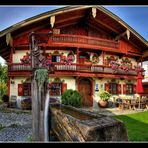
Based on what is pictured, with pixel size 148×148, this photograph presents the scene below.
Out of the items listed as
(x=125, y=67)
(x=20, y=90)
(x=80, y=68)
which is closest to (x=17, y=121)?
(x=20, y=90)

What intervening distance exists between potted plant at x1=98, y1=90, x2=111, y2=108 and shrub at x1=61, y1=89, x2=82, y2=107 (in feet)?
2.00

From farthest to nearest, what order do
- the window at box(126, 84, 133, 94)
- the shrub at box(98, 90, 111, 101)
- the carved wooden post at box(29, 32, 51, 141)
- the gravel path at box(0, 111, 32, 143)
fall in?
the window at box(126, 84, 133, 94) → the shrub at box(98, 90, 111, 101) → the gravel path at box(0, 111, 32, 143) → the carved wooden post at box(29, 32, 51, 141)

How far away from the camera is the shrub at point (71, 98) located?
6047 mm

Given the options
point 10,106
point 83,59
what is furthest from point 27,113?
point 83,59

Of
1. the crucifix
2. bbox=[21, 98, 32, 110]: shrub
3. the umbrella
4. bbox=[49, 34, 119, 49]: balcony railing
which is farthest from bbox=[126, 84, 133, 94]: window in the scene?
the crucifix

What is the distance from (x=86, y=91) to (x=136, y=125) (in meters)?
1.76

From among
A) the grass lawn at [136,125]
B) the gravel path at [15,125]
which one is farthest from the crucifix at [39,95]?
the grass lawn at [136,125]

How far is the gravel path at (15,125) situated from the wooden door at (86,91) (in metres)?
1.58

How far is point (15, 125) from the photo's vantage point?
6223 millimetres

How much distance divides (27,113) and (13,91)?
0.89 m

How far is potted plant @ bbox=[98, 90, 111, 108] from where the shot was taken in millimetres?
6446

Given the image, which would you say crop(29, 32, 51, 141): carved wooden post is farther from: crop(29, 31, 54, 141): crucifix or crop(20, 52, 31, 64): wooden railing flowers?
crop(20, 52, 31, 64): wooden railing flowers

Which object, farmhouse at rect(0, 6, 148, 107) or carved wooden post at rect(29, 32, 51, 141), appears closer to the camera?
carved wooden post at rect(29, 32, 51, 141)
